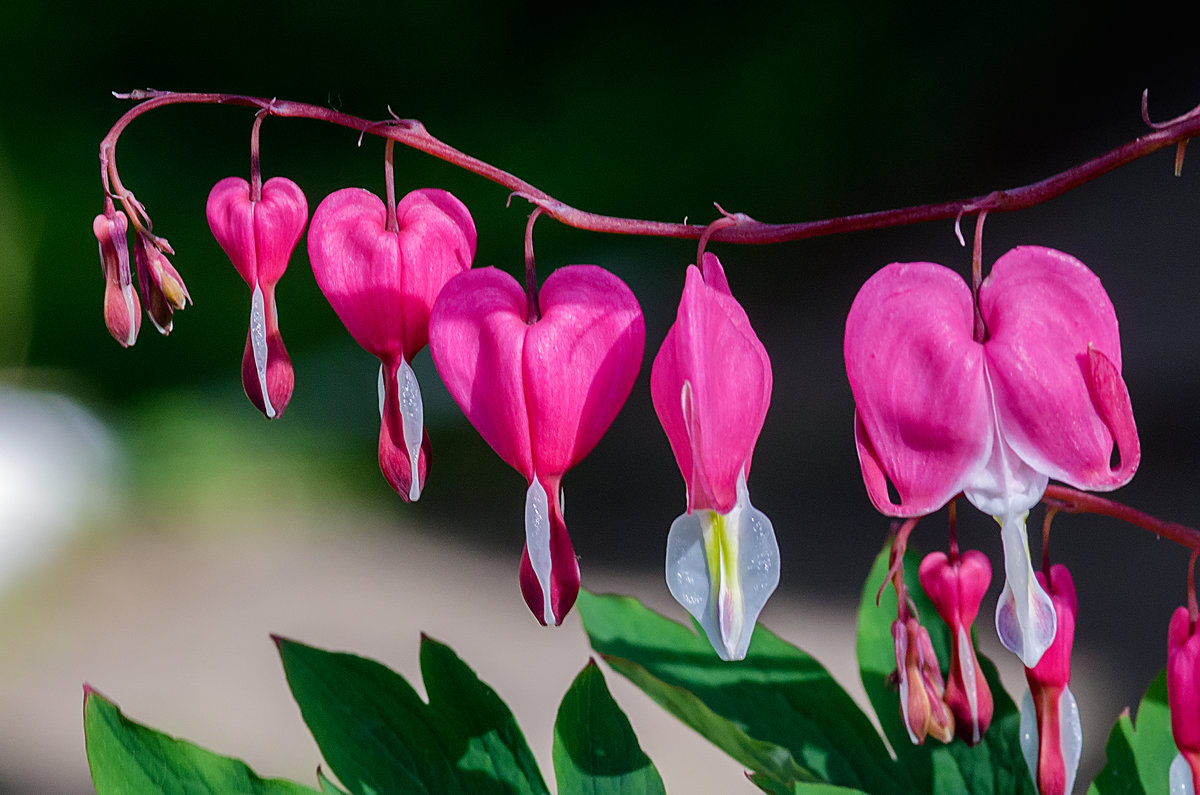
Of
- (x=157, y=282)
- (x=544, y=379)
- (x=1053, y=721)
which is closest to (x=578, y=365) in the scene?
(x=544, y=379)

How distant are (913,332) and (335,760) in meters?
0.48

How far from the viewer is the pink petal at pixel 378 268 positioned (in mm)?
550

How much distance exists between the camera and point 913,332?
0.47 metres

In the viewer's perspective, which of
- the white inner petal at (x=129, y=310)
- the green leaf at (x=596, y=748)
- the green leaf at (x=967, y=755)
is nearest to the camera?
the white inner petal at (x=129, y=310)

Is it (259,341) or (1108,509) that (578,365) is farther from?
(1108,509)

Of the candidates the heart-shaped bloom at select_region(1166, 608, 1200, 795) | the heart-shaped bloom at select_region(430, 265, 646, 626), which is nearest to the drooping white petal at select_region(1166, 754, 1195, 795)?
the heart-shaped bloom at select_region(1166, 608, 1200, 795)

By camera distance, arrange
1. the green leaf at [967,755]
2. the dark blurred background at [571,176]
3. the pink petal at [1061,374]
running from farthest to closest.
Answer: the dark blurred background at [571,176], the green leaf at [967,755], the pink petal at [1061,374]

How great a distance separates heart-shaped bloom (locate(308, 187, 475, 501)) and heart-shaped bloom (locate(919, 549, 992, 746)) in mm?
291

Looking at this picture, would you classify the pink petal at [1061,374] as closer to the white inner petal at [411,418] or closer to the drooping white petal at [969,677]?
the drooping white petal at [969,677]

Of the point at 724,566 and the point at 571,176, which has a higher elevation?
the point at 571,176

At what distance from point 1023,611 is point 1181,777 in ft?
0.55

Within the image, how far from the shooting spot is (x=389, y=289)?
549 mm

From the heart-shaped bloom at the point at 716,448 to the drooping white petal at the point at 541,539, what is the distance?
0.06 meters

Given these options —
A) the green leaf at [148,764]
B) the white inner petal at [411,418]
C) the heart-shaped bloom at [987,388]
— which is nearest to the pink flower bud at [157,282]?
the white inner petal at [411,418]
